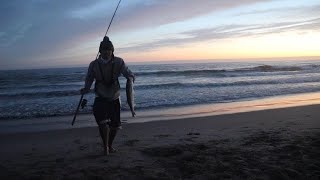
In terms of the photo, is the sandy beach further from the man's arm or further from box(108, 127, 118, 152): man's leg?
the man's arm

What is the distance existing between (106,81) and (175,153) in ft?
4.59

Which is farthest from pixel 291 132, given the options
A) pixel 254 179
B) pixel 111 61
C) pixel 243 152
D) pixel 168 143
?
pixel 111 61

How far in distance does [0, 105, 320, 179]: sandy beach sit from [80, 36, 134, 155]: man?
21.9 inches

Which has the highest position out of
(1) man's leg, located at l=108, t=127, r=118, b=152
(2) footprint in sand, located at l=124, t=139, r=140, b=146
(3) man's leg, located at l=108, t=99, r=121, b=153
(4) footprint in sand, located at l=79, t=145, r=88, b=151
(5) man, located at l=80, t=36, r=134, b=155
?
(5) man, located at l=80, t=36, r=134, b=155

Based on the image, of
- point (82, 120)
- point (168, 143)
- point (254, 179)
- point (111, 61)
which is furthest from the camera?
point (82, 120)

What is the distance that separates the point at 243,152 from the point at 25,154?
10.6ft

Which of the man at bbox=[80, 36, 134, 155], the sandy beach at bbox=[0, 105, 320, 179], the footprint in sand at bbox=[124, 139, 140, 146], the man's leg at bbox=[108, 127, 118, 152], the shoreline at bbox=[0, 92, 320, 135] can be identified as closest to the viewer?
the sandy beach at bbox=[0, 105, 320, 179]

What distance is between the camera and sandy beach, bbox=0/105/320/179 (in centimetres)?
403

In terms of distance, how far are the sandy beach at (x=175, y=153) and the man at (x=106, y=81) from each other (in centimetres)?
56

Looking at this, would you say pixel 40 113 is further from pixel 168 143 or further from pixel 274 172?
pixel 274 172

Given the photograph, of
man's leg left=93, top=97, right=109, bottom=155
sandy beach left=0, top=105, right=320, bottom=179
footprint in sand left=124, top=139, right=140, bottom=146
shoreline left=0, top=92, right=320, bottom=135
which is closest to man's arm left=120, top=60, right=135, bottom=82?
man's leg left=93, top=97, right=109, bottom=155

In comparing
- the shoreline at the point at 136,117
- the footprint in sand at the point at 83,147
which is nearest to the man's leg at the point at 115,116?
the footprint in sand at the point at 83,147

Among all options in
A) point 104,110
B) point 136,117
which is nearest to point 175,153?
point 104,110

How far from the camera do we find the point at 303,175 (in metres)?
3.82
